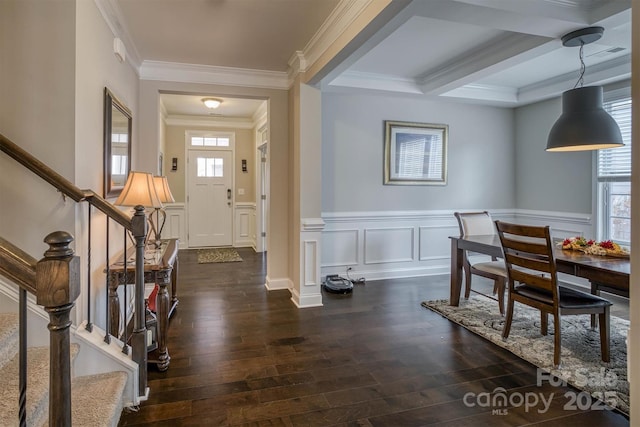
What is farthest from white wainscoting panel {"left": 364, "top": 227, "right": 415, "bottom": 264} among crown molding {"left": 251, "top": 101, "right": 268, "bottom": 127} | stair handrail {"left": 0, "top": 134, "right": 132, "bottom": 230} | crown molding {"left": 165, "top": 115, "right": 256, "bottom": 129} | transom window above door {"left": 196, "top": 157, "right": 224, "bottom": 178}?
transom window above door {"left": 196, "top": 157, "right": 224, "bottom": 178}

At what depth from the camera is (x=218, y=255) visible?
641cm

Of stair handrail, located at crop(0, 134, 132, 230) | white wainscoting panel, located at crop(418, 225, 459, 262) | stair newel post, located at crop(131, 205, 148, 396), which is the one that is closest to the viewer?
stair handrail, located at crop(0, 134, 132, 230)

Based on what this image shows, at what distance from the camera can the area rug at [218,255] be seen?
19.6ft

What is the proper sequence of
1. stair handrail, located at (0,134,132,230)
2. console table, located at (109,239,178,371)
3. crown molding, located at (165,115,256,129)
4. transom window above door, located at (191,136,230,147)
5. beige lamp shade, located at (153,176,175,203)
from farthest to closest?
transom window above door, located at (191,136,230,147), crown molding, located at (165,115,256,129), beige lamp shade, located at (153,176,175,203), console table, located at (109,239,178,371), stair handrail, located at (0,134,132,230)

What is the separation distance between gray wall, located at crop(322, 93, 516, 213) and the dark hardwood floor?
160cm

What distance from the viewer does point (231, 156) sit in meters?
7.39

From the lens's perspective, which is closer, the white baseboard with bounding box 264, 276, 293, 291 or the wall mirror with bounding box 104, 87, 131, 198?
the wall mirror with bounding box 104, 87, 131, 198

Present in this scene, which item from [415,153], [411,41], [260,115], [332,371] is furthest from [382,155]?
[332,371]

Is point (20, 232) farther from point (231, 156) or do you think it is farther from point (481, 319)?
point (231, 156)

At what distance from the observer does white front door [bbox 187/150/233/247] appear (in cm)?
721

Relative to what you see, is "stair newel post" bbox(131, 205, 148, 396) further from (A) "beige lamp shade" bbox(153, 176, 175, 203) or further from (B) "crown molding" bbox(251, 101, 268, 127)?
(B) "crown molding" bbox(251, 101, 268, 127)

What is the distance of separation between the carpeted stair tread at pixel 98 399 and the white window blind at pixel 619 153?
16.8 ft

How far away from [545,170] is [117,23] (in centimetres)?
527

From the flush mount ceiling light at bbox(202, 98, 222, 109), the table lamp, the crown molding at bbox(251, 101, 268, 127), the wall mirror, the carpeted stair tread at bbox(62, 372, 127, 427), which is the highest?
the crown molding at bbox(251, 101, 268, 127)
